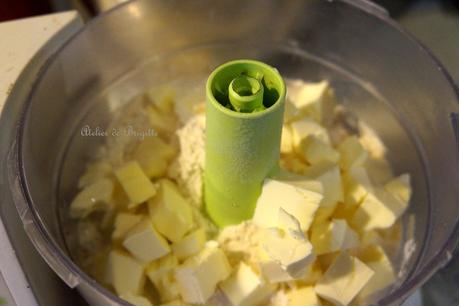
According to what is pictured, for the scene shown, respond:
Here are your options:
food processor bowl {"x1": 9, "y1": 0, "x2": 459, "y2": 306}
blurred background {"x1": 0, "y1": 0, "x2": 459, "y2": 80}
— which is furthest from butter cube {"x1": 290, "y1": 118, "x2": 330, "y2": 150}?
blurred background {"x1": 0, "y1": 0, "x2": 459, "y2": 80}

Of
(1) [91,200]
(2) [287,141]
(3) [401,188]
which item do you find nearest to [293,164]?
(2) [287,141]

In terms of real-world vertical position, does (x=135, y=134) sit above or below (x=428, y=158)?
above

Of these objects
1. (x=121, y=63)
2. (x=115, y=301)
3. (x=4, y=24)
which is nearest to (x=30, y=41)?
(x=4, y=24)

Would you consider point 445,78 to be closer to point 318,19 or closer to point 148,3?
point 318,19

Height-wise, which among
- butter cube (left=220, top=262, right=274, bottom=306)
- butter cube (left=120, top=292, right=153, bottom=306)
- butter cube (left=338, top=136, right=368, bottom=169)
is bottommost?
butter cube (left=338, top=136, right=368, bottom=169)

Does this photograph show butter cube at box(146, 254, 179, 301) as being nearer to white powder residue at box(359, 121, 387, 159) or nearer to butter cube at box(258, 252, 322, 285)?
butter cube at box(258, 252, 322, 285)

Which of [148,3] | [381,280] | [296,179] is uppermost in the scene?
[148,3]

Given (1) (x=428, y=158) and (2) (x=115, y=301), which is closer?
(2) (x=115, y=301)

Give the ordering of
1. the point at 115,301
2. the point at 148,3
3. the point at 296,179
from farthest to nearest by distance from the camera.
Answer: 1. the point at 148,3
2. the point at 296,179
3. the point at 115,301
